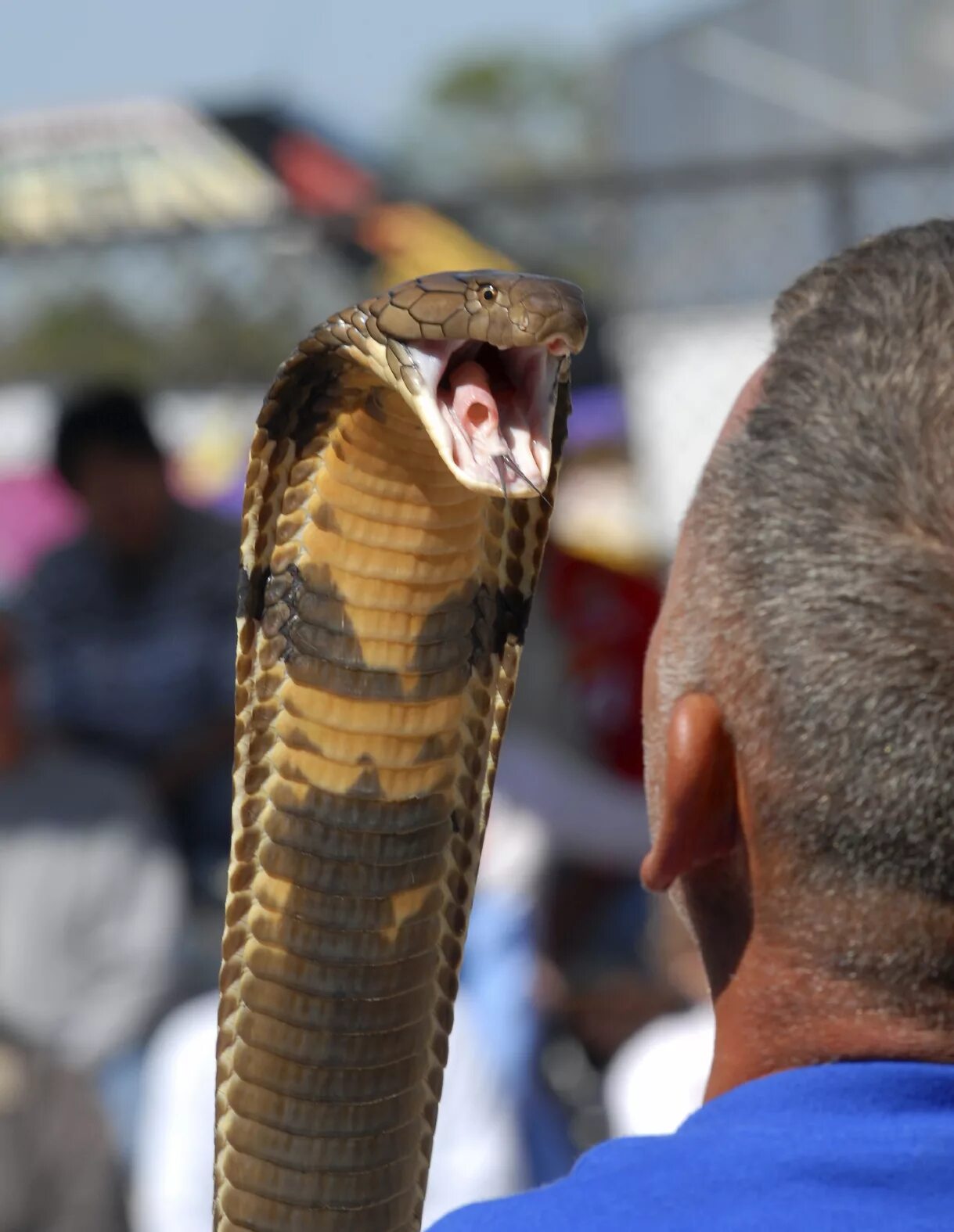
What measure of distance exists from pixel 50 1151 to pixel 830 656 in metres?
3.44

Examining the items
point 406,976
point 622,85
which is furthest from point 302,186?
point 406,976

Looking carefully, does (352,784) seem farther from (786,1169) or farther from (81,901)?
(81,901)

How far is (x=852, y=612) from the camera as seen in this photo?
1273mm

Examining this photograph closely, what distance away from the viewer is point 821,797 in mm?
1279

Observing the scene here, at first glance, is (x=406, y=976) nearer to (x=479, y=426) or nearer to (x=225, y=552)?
(x=479, y=426)

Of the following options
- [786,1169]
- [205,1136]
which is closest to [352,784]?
[786,1169]

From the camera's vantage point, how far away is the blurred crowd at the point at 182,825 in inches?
195

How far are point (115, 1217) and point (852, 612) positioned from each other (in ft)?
11.9

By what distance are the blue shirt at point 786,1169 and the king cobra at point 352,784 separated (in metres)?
0.46

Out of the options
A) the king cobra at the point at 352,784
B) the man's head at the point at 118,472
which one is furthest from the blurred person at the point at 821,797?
the man's head at the point at 118,472

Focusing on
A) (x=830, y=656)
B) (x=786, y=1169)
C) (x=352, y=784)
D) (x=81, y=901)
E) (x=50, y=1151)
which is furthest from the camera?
(x=81, y=901)

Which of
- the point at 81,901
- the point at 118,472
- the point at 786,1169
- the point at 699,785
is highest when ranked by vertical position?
the point at 699,785

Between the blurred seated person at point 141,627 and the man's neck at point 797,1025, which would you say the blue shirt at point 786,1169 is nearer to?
the man's neck at point 797,1025

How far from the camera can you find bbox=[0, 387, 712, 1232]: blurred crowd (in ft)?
16.2
